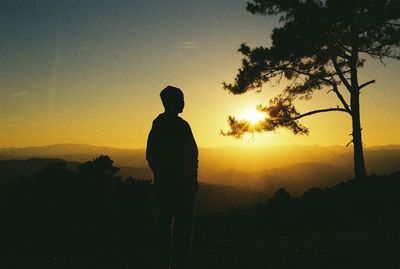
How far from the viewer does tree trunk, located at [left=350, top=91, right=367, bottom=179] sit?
15227 millimetres

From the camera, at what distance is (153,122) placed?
14.6 ft

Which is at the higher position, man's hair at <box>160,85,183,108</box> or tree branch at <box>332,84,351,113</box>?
tree branch at <box>332,84,351,113</box>

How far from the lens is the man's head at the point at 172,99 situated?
446 cm

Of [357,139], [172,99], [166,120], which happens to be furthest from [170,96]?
[357,139]

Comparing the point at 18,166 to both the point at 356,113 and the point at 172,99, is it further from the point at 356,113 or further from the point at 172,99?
the point at 172,99

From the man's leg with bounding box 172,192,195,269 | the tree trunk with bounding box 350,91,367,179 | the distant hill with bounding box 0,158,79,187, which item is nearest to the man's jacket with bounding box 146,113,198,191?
the man's leg with bounding box 172,192,195,269

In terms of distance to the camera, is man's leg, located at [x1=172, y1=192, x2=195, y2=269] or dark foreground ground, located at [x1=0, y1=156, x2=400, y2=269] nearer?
man's leg, located at [x1=172, y1=192, x2=195, y2=269]

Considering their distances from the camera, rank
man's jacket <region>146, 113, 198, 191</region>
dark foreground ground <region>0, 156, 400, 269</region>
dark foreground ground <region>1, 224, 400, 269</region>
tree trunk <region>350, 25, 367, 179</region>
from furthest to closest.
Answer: tree trunk <region>350, 25, 367, 179</region> < dark foreground ground <region>0, 156, 400, 269</region> < dark foreground ground <region>1, 224, 400, 269</region> < man's jacket <region>146, 113, 198, 191</region>

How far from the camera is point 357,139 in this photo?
15.2m

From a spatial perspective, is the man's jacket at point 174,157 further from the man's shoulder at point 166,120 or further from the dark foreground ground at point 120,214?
the dark foreground ground at point 120,214

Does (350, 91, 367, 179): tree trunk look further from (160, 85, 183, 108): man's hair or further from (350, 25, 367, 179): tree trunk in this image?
(160, 85, 183, 108): man's hair

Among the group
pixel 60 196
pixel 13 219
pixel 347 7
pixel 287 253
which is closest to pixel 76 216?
pixel 60 196

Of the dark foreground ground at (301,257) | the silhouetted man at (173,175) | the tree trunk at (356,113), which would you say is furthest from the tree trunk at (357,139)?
the silhouetted man at (173,175)

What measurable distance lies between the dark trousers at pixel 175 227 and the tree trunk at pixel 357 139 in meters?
12.5
